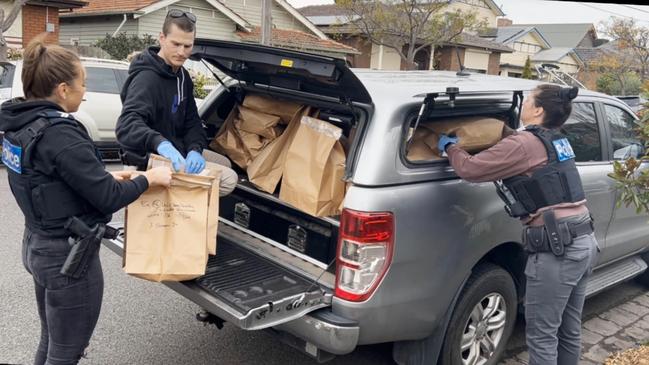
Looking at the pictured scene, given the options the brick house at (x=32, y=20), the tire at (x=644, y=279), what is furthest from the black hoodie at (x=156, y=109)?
the brick house at (x=32, y=20)

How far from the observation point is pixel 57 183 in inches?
93.1

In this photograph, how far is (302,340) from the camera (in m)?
2.90

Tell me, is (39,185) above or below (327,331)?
above

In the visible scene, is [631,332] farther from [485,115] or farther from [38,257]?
[38,257]

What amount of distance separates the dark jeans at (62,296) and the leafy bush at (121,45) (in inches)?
680

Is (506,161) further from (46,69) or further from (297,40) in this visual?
(297,40)

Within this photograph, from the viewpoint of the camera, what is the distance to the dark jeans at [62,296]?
2.42 meters

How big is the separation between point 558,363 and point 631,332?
141 centimetres

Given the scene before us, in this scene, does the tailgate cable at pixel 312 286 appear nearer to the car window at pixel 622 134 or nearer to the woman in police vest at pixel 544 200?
the woman in police vest at pixel 544 200

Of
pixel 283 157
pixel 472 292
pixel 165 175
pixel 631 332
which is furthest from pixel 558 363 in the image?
pixel 165 175

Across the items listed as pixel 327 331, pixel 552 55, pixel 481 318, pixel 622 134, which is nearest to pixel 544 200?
pixel 481 318

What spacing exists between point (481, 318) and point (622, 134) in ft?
7.39

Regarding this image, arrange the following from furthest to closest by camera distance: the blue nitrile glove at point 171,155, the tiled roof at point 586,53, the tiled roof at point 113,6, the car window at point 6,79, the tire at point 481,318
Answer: the tiled roof at point 586,53 < the tiled roof at point 113,6 < the car window at point 6,79 < the tire at point 481,318 < the blue nitrile glove at point 171,155

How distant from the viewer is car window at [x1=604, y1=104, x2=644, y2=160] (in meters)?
4.44
